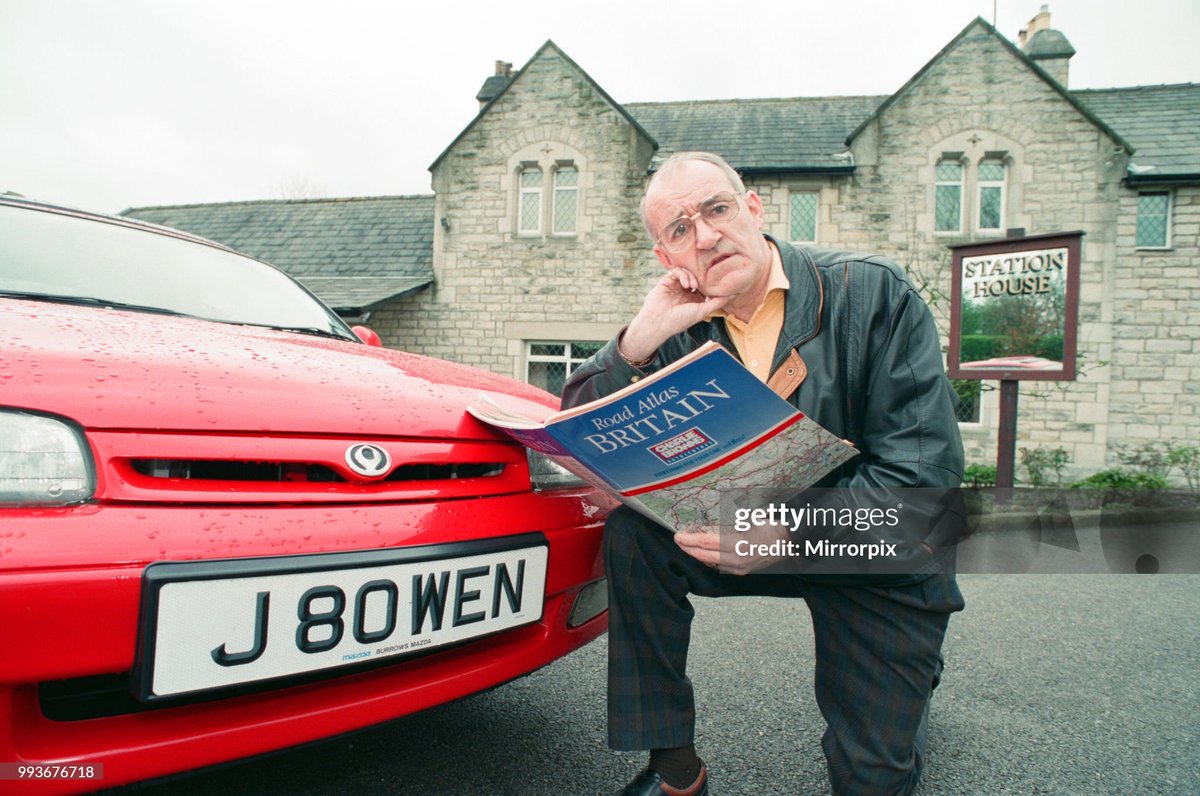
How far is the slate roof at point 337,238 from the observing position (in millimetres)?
11797

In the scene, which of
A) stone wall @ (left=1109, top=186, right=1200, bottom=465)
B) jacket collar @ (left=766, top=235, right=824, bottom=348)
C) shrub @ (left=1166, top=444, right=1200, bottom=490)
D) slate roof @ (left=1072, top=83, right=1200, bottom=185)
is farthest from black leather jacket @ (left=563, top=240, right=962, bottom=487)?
slate roof @ (left=1072, top=83, right=1200, bottom=185)

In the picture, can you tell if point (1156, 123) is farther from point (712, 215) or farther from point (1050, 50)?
point (712, 215)

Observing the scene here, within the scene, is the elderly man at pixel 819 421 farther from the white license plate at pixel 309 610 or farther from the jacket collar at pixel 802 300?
the white license plate at pixel 309 610

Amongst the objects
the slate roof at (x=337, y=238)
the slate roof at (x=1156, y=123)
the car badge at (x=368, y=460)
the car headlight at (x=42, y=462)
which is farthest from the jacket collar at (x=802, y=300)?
the slate roof at (x=1156, y=123)

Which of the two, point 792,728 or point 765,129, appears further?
point 765,129

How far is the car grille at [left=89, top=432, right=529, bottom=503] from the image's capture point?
0.97 m

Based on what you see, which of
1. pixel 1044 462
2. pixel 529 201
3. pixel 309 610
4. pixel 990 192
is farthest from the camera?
pixel 529 201

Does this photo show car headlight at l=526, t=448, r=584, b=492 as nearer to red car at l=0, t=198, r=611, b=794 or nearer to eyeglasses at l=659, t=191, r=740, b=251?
red car at l=0, t=198, r=611, b=794

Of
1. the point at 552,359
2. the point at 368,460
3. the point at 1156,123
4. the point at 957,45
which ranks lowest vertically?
the point at 368,460

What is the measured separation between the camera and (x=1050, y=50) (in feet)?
37.3

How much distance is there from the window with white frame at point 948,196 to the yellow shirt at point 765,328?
33.9 feet

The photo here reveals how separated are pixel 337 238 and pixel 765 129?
8.37 m

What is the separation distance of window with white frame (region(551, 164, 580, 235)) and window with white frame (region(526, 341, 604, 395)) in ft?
6.40

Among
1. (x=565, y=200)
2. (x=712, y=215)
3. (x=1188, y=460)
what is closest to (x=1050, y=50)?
(x=1188, y=460)
